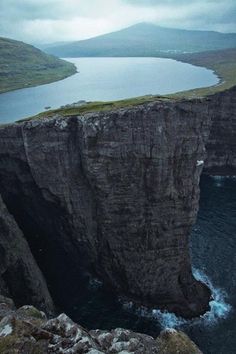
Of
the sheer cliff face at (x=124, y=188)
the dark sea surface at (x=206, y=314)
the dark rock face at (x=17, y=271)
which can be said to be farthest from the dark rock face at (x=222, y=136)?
the dark rock face at (x=17, y=271)

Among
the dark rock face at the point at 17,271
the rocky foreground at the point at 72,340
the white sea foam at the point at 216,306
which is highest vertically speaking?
the rocky foreground at the point at 72,340

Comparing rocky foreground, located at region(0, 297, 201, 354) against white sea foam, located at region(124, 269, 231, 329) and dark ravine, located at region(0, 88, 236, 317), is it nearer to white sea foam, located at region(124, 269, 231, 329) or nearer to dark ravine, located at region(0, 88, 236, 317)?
dark ravine, located at region(0, 88, 236, 317)

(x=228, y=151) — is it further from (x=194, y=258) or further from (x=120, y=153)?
(x=120, y=153)

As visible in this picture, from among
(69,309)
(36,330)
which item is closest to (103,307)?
(69,309)

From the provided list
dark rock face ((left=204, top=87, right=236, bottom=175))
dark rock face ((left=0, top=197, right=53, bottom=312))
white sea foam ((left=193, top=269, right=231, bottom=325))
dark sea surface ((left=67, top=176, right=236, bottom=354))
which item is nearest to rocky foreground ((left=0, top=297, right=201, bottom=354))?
dark rock face ((left=0, top=197, right=53, bottom=312))

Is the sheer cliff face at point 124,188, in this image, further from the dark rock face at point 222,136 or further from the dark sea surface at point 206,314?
the dark rock face at point 222,136

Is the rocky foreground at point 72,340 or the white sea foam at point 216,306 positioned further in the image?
the white sea foam at point 216,306
